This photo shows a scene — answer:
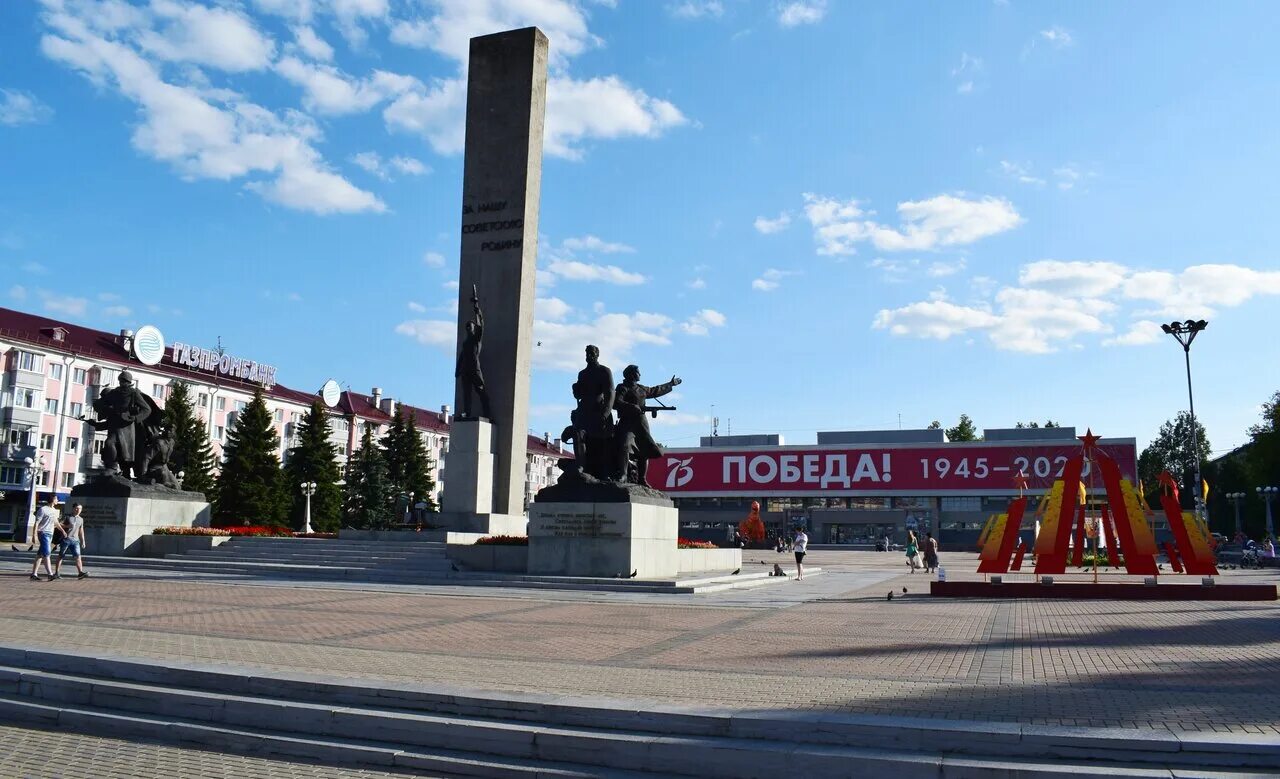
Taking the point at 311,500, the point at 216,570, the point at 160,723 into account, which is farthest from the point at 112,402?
the point at 311,500

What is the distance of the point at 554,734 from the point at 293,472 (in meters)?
57.7

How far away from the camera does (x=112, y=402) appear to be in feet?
87.6

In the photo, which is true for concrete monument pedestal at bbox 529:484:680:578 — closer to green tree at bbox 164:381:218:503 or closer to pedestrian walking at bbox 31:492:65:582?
pedestrian walking at bbox 31:492:65:582

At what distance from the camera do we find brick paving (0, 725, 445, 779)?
19.8 feet

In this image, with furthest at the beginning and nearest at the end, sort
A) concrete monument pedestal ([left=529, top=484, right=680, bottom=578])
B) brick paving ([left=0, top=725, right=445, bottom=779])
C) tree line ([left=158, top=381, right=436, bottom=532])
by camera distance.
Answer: tree line ([left=158, top=381, right=436, bottom=532])
concrete monument pedestal ([left=529, top=484, right=680, bottom=578])
brick paving ([left=0, top=725, right=445, bottom=779])

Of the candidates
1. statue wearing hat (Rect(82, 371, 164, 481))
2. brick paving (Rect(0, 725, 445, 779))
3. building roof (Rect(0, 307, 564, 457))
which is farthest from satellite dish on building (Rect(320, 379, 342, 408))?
brick paving (Rect(0, 725, 445, 779))

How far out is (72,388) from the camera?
59.7 metres

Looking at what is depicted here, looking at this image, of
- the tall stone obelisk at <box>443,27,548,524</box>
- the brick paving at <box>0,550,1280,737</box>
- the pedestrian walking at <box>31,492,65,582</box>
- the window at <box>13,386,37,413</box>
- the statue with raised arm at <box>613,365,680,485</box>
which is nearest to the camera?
the brick paving at <box>0,550,1280,737</box>

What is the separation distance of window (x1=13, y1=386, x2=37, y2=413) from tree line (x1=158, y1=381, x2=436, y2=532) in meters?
8.00

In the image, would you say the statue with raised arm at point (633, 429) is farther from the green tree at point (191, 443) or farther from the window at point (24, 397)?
the window at point (24, 397)

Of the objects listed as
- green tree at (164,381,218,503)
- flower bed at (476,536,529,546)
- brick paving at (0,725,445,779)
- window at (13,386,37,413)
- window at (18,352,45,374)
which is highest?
window at (18,352,45,374)

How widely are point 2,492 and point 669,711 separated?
204ft

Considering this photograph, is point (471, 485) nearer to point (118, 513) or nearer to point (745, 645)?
point (118, 513)

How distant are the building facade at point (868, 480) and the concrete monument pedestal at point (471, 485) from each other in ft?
148
